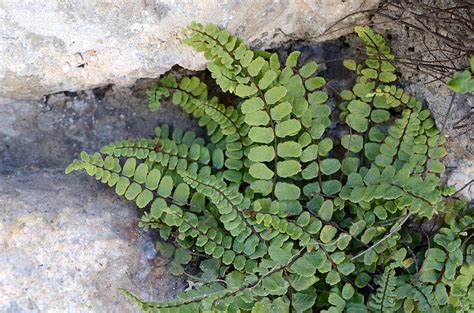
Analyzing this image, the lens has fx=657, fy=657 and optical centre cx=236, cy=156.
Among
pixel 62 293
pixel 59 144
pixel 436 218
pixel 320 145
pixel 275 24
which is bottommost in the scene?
pixel 62 293

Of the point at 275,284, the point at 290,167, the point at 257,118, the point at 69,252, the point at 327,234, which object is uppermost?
the point at 257,118

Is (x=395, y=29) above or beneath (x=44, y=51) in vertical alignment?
above

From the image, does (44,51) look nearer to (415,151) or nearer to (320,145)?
(320,145)

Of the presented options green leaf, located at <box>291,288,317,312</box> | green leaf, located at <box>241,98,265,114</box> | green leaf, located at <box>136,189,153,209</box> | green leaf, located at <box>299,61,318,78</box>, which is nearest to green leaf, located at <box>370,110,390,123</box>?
green leaf, located at <box>299,61,318,78</box>

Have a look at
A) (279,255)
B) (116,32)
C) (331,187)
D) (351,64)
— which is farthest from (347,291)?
(116,32)

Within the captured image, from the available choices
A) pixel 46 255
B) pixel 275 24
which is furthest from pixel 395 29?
pixel 46 255

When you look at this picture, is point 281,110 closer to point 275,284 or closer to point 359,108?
point 359,108

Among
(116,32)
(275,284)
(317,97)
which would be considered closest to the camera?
(275,284)
